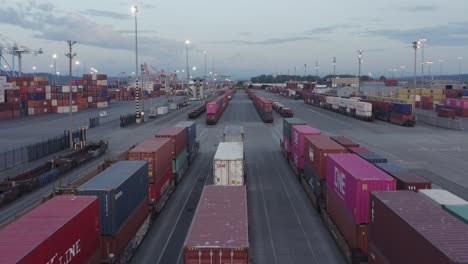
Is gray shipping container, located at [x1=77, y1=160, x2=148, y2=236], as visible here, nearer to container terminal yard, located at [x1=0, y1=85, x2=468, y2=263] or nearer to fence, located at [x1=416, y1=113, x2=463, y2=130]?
container terminal yard, located at [x1=0, y1=85, x2=468, y2=263]

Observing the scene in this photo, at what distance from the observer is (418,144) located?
5978 centimetres

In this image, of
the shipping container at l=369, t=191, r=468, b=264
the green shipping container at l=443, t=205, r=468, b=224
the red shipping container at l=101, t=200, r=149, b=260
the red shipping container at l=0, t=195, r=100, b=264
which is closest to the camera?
the shipping container at l=369, t=191, r=468, b=264

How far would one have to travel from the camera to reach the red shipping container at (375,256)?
16688mm

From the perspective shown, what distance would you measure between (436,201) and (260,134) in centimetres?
5246

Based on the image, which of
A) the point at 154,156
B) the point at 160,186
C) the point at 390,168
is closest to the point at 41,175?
the point at 160,186

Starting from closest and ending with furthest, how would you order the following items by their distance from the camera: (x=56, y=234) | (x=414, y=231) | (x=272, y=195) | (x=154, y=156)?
1. (x=414, y=231)
2. (x=56, y=234)
3. (x=154, y=156)
4. (x=272, y=195)

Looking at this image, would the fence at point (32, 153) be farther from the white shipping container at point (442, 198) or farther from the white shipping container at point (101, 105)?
the white shipping container at point (101, 105)

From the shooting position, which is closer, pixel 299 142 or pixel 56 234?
pixel 56 234

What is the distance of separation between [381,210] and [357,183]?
3.37 metres

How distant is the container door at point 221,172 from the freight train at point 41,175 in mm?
16430

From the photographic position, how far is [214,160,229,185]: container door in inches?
1137

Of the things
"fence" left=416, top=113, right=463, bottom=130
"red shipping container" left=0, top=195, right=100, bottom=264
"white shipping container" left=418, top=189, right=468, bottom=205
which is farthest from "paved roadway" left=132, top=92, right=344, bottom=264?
"fence" left=416, top=113, right=463, bottom=130

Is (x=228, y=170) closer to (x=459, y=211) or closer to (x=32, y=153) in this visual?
(x=459, y=211)

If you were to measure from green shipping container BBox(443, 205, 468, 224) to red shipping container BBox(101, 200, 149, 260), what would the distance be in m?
14.7
